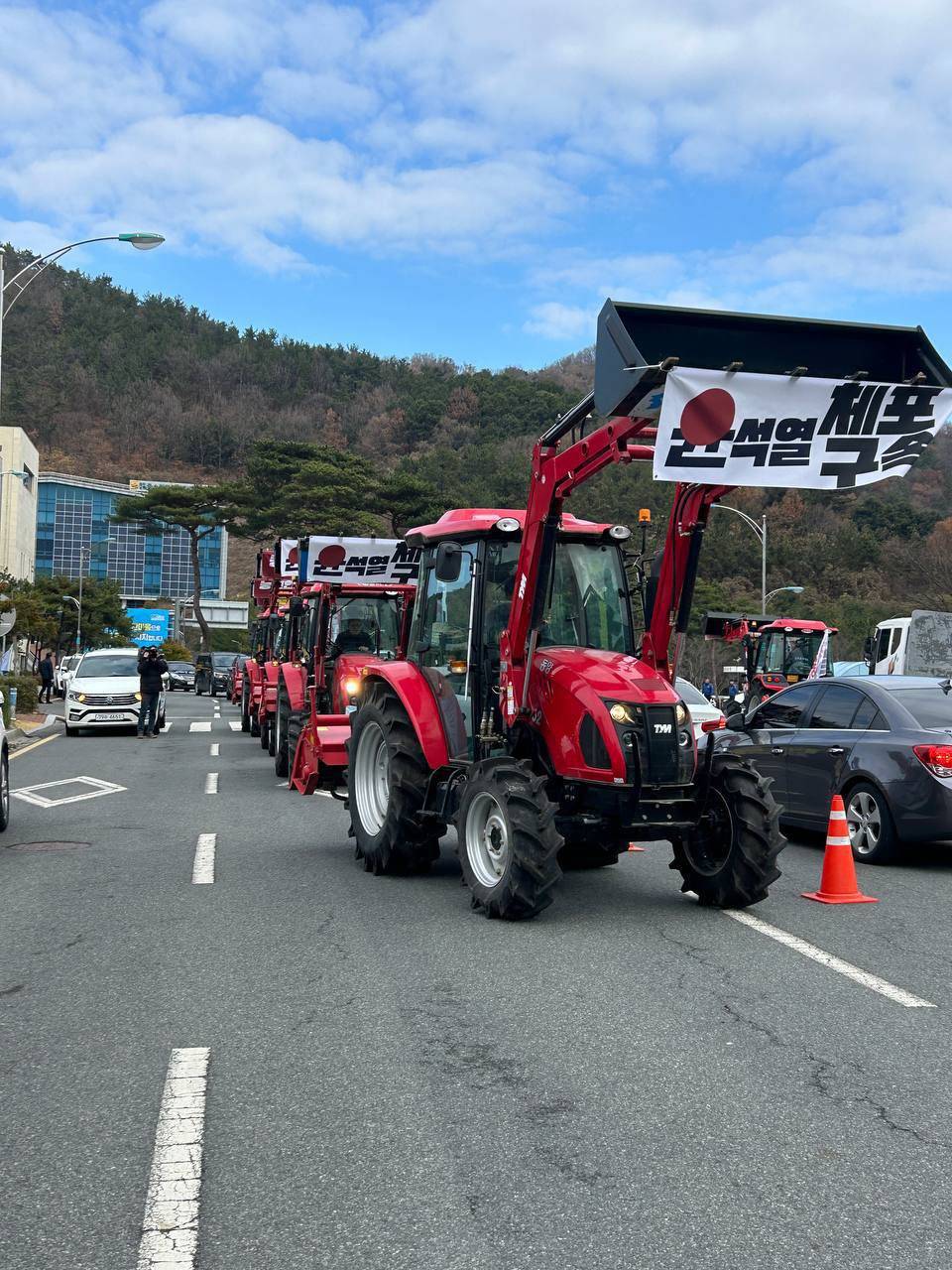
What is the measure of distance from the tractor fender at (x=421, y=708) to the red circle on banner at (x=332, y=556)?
640cm

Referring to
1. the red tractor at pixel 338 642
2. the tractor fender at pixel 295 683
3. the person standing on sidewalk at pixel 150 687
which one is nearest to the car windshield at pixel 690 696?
the red tractor at pixel 338 642

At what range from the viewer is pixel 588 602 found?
8.88 meters

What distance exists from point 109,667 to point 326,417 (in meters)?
96.6

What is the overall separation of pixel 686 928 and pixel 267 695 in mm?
14580

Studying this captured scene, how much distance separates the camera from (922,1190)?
382 centimetres

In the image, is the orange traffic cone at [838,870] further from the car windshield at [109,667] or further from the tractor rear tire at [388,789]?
the car windshield at [109,667]

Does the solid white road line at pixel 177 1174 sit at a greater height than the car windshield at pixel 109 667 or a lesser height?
lesser

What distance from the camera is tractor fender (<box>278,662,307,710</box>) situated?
1723 cm

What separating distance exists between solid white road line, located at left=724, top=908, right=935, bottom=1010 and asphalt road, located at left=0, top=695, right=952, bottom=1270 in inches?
3.1

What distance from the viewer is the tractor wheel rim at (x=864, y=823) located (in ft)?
34.2

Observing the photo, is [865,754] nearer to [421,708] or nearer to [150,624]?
[421,708]

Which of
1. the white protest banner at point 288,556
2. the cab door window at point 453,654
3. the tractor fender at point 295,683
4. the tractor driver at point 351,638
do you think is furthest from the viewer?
the white protest banner at point 288,556

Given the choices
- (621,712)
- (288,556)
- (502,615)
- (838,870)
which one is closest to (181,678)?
(288,556)

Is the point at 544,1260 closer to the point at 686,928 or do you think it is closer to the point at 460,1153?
the point at 460,1153
